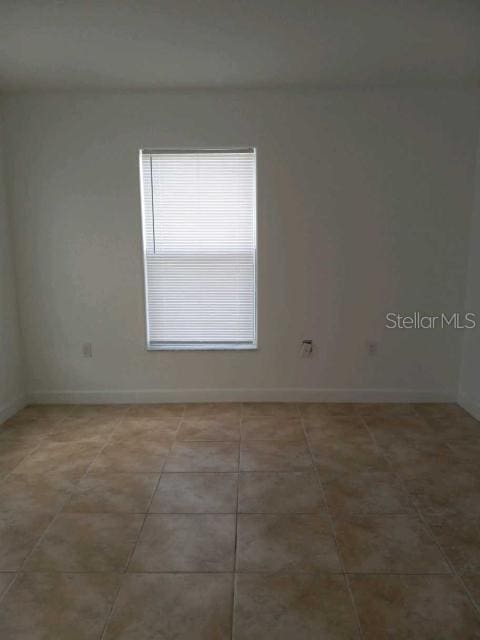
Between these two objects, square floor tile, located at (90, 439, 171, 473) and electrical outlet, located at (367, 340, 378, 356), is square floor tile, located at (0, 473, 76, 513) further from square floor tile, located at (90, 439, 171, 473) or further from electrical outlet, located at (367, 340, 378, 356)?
electrical outlet, located at (367, 340, 378, 356)

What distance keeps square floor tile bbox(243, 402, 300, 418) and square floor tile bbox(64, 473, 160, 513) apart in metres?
1.17

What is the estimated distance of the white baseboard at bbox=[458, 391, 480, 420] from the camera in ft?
11.6

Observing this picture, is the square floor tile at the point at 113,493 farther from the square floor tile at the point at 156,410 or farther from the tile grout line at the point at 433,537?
the tile grout line at the point at 433,537

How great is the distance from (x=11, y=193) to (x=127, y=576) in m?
3.12

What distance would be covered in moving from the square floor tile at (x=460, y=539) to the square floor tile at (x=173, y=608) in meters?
1.02

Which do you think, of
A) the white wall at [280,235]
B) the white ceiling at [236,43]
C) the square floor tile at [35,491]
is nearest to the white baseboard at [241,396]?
the white wall at [280,235]

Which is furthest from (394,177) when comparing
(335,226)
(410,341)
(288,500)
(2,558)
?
(2,558)

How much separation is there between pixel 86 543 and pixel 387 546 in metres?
1.42

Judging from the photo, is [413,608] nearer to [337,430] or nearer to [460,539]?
[460,539]

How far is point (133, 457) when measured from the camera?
2.94 metres

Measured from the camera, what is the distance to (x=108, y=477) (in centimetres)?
269

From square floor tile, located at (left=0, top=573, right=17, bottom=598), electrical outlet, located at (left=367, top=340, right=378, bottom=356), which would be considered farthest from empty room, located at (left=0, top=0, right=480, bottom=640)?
square floor tile, located at (left=0, top=573, right=17, bottom=598)

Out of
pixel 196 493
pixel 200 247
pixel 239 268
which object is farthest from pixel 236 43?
Answer: pixel 196 493

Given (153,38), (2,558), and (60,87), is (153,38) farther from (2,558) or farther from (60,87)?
(2,558)
